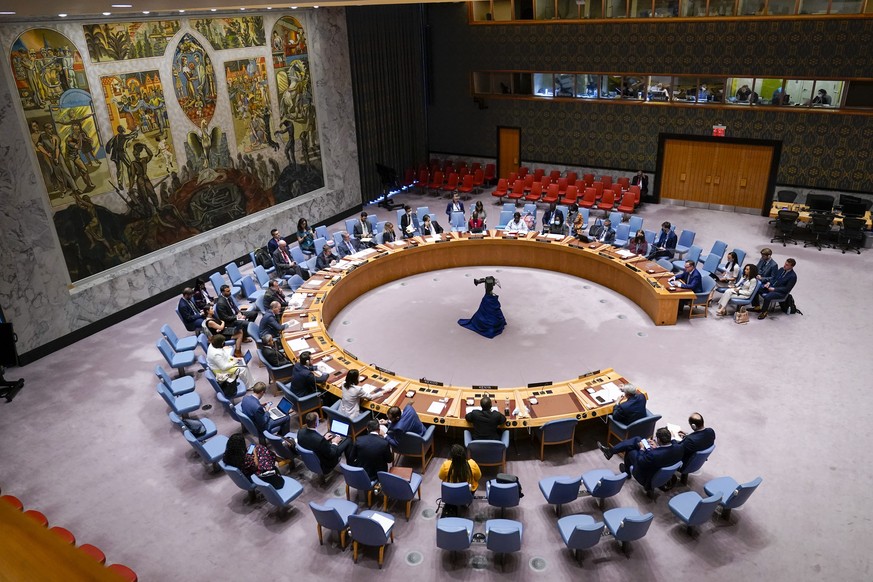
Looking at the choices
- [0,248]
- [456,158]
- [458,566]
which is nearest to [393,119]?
[456,158]

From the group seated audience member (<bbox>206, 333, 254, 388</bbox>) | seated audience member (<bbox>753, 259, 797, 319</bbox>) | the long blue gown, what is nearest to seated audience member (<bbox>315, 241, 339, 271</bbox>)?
the long blue gown

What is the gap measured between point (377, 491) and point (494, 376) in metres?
3.27

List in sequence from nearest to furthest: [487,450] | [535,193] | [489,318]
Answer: [487,450] < [489,318] < [535,193]

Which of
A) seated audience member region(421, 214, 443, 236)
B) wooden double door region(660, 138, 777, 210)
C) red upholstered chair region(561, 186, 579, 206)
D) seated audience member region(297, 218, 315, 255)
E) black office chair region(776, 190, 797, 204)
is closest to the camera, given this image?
seated audience member region(297, 218, 315, 255)

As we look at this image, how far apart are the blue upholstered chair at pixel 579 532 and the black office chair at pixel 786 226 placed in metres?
11.5

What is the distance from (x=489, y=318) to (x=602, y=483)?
486 cm

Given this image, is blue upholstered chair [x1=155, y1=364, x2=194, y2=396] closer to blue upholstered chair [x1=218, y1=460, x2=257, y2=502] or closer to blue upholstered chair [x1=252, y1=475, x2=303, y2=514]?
blue upholstered chair [x1=218, y1=460, x2=257, y2=502]

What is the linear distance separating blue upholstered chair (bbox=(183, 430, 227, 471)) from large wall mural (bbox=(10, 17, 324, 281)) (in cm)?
589

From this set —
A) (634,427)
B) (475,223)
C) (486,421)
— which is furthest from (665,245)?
(486,421)

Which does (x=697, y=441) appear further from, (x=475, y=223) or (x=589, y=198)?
(x=589, y=198)

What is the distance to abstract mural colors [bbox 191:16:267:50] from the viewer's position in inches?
533

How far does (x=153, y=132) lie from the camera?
12.8 meters

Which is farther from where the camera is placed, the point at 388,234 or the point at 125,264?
the point at 388,234

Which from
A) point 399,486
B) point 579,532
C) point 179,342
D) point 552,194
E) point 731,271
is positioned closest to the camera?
point 579,532
